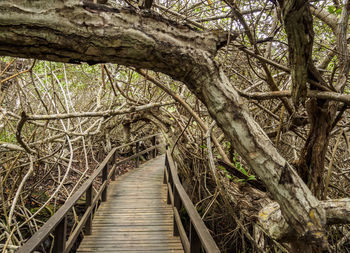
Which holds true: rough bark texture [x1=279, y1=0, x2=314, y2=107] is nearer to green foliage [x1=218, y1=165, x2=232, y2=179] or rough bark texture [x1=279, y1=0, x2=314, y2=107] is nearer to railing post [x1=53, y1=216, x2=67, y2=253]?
green foliage [x1=218, y1=165, x2=232, y2=179]

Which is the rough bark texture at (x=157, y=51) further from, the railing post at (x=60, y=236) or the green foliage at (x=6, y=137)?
the green foliage at (x=6, y=137)

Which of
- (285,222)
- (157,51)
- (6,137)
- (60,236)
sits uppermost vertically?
(157,51)

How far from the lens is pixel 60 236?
2.69 metres

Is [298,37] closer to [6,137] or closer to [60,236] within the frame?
[60,236]

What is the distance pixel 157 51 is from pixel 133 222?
473 cm

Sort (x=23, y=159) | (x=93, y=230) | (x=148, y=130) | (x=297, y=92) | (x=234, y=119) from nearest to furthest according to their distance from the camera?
(x=234, y=119) → (x=297, y=92) → (x=93, y=230) → (x=23, y=159) → (x=148, y=130)

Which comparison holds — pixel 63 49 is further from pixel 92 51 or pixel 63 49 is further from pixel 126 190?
pixel 126 190

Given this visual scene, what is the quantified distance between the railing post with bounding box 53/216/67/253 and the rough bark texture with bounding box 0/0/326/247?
2.26 meters

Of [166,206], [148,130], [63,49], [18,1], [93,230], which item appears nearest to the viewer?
[18,1]

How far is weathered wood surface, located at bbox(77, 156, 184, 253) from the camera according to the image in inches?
159

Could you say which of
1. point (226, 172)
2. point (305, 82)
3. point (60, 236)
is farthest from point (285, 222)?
point (60, 236)

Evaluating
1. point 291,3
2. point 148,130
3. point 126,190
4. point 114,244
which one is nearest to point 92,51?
point 291,3

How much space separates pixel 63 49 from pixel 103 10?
0.21 metres

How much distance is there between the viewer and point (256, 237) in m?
3.19
